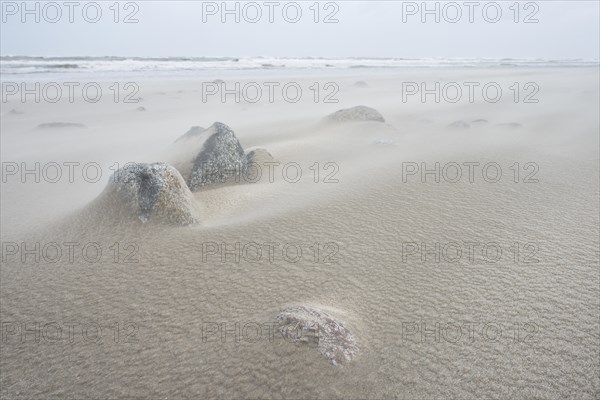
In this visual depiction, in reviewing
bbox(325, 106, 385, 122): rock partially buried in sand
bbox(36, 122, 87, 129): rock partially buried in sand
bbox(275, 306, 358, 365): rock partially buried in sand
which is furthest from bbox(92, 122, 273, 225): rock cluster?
bbox(36, 122, 87, 129): rock partially buried in sand

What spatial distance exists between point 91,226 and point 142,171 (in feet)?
2.04

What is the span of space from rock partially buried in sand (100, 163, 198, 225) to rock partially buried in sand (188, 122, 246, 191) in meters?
0.89

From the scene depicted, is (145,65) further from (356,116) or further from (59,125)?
(356,116)

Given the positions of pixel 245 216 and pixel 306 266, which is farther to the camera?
pixel 245 216

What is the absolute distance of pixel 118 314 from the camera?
2.15 metres

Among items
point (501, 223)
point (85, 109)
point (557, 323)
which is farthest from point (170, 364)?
point (85, 109)

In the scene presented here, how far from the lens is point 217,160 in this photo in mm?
4234

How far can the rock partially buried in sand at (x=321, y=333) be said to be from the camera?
177 centimetres

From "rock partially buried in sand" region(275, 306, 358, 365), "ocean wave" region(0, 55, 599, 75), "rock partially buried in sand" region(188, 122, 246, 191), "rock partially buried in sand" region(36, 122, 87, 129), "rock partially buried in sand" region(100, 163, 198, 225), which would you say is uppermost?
A: "ocean wave" region(0, 55, 599, 75)

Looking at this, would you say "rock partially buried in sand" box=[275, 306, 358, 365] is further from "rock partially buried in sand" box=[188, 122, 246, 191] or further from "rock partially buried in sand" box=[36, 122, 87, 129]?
"rock partially buried in sand" box=[36, 122, 87, 129]

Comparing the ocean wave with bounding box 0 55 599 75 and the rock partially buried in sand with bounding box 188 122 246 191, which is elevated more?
the ocean wave with bounding box 0 55 599 75

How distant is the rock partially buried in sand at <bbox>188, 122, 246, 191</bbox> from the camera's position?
161 inches

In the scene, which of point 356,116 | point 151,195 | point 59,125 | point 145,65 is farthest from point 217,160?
point 145,65

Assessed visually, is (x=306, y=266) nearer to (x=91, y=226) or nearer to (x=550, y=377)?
(x=550, y=377)
